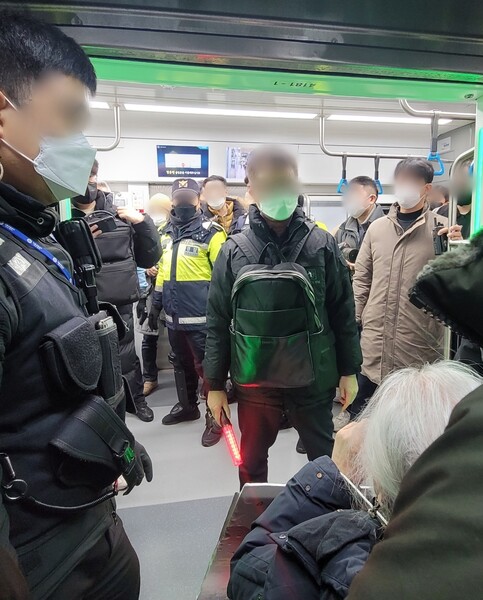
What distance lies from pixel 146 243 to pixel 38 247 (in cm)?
193

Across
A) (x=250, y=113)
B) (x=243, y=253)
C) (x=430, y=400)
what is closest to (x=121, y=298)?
(x=243, y=253)

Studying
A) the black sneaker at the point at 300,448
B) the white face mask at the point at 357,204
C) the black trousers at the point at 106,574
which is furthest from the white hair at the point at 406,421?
the white face mask at the point at 357,204

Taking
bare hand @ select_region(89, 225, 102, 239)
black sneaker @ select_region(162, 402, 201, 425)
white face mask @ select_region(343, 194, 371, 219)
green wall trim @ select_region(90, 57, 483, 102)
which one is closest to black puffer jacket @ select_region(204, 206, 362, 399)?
green wall trim @ select_region(90, 57, 483, 102)

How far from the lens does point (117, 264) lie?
2.65m

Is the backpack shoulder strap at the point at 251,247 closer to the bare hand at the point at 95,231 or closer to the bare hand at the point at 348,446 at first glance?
the bare hand at the point at 348,446

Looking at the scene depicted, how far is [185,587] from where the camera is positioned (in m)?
1.70

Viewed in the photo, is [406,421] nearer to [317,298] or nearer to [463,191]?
[317,298]

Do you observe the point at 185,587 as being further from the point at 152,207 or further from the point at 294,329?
the point at 152,207

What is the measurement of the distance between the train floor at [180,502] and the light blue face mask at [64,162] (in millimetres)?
1673

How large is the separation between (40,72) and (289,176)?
1.03 m

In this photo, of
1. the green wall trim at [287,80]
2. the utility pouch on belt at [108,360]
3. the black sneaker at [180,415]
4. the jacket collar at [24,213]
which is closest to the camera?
the jacket collar at [24,213]

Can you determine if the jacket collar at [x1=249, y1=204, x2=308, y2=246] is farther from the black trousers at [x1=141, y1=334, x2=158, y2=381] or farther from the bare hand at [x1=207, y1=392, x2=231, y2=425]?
the black trousers at [x1=141, y1=334, x2=158, y2=381]

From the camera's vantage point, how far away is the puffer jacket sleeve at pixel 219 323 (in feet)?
5.65

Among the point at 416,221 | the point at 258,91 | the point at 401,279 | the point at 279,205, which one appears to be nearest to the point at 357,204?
the point at 416,221
